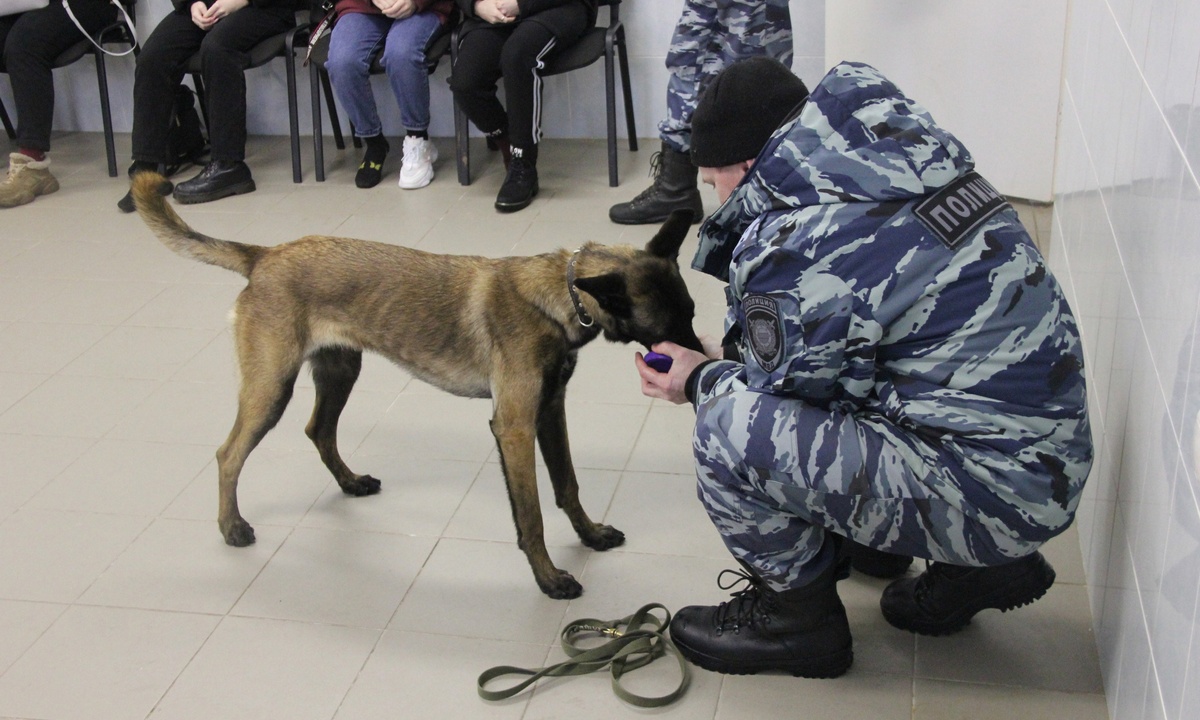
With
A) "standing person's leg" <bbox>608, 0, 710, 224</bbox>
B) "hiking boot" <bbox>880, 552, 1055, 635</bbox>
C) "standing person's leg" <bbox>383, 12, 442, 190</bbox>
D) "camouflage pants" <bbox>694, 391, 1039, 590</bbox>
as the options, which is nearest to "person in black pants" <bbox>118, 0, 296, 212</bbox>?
"standing person's leg" <bbox>383, 12, 442, 190</bbox>

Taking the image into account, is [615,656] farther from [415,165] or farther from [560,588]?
[415,165]

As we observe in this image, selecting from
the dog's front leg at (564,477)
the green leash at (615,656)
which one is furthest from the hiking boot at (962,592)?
the dog's front leg at (564,477)

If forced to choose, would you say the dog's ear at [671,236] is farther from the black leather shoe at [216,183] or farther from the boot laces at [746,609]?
the black leather shoe at [216,183]

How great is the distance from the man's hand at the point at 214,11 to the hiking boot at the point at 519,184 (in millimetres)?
1527

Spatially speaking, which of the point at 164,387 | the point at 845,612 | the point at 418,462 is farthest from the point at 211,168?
the point at 845,612

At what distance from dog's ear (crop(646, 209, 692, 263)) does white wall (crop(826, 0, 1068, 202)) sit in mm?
2275

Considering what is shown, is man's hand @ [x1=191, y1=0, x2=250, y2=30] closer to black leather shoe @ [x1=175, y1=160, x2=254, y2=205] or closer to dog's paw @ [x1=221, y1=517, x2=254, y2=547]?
Answer: black leather shoe @ [x1=175, y1=160, x2=254, y2=205]

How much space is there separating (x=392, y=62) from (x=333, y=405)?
8.51 feet

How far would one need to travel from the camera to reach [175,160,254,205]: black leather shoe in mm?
5086

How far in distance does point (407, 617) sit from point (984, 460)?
1.29 metres

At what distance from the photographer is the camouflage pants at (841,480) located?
1886 millimetres

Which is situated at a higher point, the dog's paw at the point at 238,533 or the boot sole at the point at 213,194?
the boot sole at the point at 213,194

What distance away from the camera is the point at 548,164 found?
5.34m

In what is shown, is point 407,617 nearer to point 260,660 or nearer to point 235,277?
point 260,660
